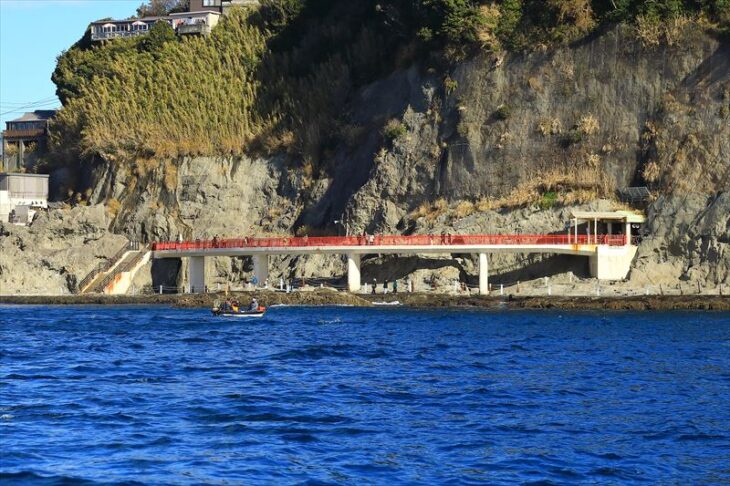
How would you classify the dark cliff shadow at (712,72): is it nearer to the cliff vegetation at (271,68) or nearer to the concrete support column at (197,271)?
the cliff vegetation at (271,68)

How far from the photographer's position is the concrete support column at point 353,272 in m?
82.3

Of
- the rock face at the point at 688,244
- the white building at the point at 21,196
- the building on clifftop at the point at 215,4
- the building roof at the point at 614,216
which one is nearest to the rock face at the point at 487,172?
the rock face at the point at 688,244

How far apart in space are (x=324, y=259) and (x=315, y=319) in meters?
20.6

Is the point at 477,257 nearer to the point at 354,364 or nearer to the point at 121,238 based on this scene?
the point at 121,238

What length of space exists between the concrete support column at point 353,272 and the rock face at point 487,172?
284 cm

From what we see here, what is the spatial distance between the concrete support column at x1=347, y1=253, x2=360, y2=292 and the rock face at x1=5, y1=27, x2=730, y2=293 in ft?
9.32

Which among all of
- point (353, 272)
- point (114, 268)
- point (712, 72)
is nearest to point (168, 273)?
point (114, 268)

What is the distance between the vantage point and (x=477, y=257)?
82.9 meters

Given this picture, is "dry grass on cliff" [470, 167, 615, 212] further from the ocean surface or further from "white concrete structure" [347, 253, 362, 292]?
the ocean surface

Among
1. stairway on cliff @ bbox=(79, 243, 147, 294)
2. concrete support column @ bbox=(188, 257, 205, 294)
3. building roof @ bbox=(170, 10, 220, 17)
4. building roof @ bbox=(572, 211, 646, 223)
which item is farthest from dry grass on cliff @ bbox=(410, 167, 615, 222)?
building roof @ bbox=(170, 10, 220, 17)

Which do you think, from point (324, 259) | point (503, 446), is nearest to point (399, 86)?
point (324, 259)

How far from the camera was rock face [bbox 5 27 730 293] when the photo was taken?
3199 inches

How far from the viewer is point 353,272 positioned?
82.5m

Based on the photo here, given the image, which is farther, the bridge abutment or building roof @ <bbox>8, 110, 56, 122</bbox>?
building roof @ <bbox>8, 110, 56, 122</bbox>
